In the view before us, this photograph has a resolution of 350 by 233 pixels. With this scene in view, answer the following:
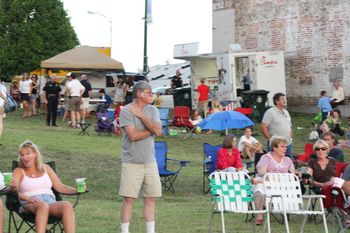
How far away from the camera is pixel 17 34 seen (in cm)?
5312

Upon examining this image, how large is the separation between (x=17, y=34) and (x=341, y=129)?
29.7 metres

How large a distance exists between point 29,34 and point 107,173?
3461cm

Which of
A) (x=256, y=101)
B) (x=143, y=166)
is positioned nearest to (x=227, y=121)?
(x=143, y=166)

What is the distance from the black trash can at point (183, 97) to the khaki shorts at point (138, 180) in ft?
78.7

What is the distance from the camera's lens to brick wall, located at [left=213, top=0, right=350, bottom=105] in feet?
114

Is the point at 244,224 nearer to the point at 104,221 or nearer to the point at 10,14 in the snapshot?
the point at 104,221

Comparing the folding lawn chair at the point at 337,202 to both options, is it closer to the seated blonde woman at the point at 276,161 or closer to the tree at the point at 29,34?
the seated blonde woman at the point at 276,161

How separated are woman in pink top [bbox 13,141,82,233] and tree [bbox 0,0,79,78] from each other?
40941mm

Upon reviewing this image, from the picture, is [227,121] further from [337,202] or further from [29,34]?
[29,34]

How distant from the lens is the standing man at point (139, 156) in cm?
1104

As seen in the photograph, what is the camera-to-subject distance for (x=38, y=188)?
1070 centimetres

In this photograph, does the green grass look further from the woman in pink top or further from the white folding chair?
the woman in pink top

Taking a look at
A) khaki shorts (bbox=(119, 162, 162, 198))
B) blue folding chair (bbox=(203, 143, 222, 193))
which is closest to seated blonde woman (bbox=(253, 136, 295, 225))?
khaki shorts (bbox=(119, 162, 162, 198))

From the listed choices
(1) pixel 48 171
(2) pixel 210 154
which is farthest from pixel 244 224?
(2) pixel 210 154
